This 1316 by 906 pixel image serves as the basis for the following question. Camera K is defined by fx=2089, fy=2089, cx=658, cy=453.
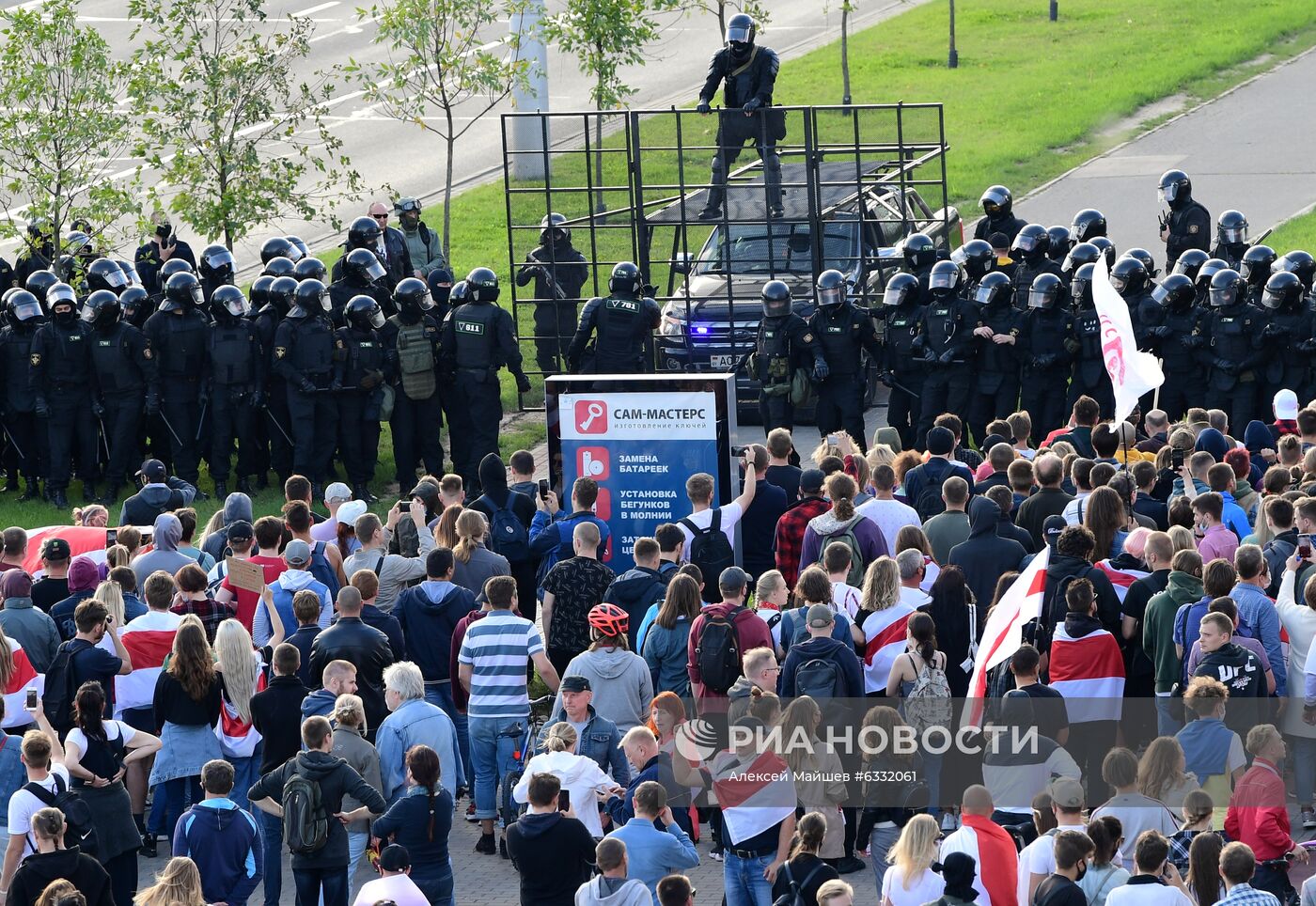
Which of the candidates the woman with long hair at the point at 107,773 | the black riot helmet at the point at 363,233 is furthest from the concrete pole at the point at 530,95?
the woman with long hair at the point at 107,773

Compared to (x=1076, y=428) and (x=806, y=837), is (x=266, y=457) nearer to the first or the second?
(x=1076, y=428)

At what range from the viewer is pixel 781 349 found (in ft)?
62.7

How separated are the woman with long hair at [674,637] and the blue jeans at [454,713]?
141 centimetres

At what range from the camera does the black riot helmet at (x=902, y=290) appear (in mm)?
19391

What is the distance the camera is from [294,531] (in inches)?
533

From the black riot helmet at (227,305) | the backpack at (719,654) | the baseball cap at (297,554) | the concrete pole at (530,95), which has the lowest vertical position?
the backpack at (719,654)

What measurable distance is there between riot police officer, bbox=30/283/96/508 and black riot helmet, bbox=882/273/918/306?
7.47 m

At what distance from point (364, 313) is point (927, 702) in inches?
366

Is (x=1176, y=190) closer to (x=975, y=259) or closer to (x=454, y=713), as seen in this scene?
(x=975, y=259)

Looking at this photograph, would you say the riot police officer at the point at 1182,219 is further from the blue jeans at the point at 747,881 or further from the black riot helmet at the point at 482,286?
the blue jeans at the point at 747,881

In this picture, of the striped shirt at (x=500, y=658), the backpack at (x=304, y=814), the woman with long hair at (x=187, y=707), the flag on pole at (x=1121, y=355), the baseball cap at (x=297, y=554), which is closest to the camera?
the backpack at (x=304, y=814)

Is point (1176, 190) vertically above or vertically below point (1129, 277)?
above

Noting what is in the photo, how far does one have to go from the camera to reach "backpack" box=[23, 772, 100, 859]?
404 inches

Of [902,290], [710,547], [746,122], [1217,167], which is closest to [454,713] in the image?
[710,547]
